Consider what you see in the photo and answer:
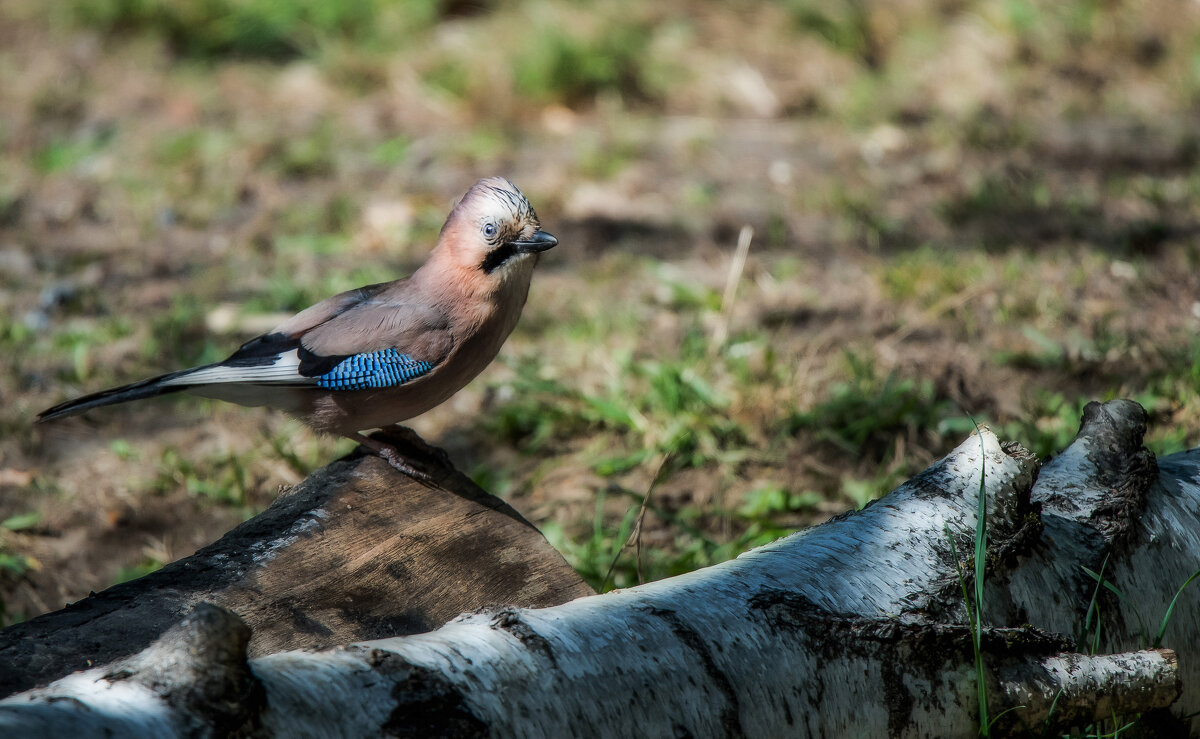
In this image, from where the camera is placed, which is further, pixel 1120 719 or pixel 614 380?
pixel 614 380

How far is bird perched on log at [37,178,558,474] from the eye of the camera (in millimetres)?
2969

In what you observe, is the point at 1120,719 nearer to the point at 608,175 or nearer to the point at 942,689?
the point at 942,689

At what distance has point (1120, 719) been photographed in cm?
212

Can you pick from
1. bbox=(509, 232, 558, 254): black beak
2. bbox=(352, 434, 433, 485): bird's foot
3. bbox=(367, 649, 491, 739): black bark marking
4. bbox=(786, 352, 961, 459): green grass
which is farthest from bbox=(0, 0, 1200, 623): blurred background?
bbox=(367, 649, 491, 739): black bark marking

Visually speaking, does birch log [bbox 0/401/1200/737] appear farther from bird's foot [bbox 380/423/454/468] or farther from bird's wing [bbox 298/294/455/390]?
bird's wing [bbox 298/294/455/390]

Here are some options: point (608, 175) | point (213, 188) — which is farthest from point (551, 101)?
point (213, 188)

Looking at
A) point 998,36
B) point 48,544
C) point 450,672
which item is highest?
point 998,36

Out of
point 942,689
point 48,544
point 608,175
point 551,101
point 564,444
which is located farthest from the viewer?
point 551,101

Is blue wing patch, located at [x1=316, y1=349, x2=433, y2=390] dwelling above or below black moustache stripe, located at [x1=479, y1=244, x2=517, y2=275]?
below

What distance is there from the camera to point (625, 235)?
556 centimetres

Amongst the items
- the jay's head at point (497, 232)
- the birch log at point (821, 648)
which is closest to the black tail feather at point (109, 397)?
the jay's head at point (497, 232)

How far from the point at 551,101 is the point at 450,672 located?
5.69 metres

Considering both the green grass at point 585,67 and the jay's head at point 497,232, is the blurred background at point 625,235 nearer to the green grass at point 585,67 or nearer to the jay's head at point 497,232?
the green grass at point 585,67

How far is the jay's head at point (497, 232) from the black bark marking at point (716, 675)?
1474 mm
